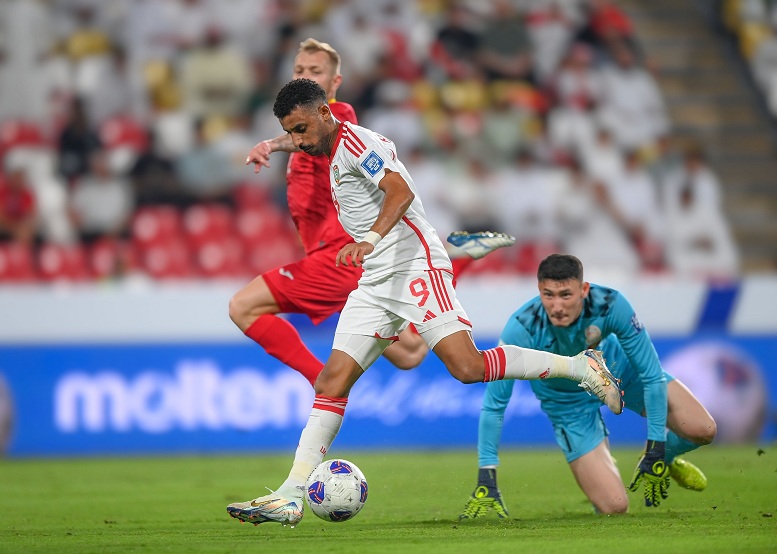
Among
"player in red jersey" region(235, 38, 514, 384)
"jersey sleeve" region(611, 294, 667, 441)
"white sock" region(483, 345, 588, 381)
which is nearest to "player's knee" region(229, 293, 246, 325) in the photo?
"player in red jersey" region(235, 38, 514, 384)

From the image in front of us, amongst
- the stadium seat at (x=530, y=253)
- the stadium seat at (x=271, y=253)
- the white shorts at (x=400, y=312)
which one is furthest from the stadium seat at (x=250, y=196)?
the white shorts at (x=400, y=312)

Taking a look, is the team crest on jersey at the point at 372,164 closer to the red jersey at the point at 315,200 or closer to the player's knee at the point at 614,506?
the red jersey at the point at 315,200

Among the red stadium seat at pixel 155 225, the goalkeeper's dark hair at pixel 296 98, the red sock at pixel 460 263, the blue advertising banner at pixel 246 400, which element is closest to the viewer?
the goalkeeper's dark hair at pixel 296 98

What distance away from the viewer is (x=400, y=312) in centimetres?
669

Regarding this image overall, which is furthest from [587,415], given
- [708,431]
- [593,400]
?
[708,431]

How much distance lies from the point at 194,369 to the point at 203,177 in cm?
284

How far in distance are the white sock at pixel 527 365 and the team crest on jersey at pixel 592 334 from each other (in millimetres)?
441

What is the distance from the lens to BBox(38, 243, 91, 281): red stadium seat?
41.4ft

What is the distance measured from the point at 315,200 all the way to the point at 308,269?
454 millimetres

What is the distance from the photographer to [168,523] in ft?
23.4

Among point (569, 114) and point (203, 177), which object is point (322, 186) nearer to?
point (203, 177)

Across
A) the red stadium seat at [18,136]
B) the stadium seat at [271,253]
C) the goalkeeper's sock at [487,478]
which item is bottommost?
the goalkeeper's sock at [487,478]

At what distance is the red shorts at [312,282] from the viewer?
793 cm

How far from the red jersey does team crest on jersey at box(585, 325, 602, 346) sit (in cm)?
166
